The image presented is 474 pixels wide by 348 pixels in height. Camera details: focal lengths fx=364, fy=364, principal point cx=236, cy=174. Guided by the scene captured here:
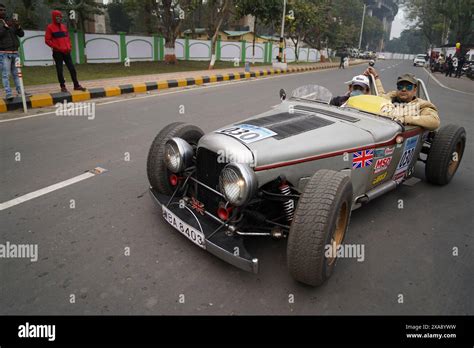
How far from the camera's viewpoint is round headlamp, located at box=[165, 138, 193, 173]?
3027 millimetres

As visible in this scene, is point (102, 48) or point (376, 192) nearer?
point (376, 192)

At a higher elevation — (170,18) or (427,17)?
(427,17)

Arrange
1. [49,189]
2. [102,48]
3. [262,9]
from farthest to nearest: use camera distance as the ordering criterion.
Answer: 1. [262,9]
2. [102,48]
3. [49,189]

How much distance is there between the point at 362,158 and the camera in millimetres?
3217

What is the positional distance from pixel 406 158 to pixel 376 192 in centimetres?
80

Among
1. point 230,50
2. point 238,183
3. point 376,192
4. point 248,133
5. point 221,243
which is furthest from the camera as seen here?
point 230,50

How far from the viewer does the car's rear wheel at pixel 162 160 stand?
3.29 m

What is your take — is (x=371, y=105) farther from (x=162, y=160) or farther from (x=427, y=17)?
(x=427, y=17)

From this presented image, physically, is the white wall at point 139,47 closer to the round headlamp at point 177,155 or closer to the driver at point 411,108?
the driver at point 411,108

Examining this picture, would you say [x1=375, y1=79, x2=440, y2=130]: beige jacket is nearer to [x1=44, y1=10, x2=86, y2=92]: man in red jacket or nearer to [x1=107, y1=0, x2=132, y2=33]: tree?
[x1=44, y1=10, x2=86, y2=92]: man in red jacket

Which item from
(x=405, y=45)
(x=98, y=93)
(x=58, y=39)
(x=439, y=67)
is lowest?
(x=98, y=93)

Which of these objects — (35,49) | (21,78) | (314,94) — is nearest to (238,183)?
(314,94)

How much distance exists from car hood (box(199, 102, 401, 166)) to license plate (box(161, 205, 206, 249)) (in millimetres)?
595

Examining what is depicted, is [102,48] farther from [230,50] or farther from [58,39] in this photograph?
[230,50]
